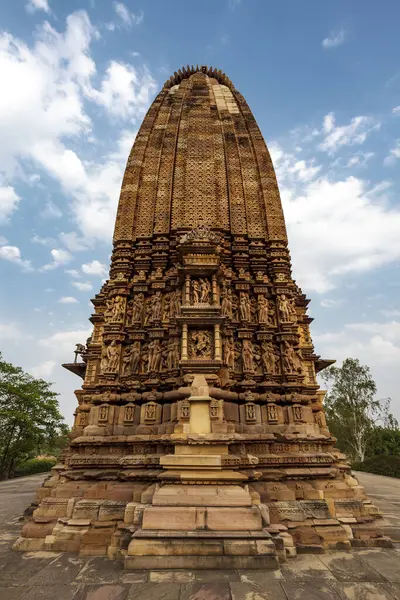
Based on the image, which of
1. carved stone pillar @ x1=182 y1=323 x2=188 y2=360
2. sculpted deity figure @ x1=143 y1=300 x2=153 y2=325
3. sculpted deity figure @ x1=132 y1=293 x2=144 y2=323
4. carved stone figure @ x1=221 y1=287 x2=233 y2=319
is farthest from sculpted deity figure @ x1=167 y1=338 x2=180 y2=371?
carved stone figure @ x1=221 y1=287 x2=233 y2=319

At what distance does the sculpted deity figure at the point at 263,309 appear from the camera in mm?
8812

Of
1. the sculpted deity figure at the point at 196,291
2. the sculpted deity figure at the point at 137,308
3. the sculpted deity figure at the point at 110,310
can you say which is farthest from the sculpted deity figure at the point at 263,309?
the sculpted deity figure at the point at 110,310

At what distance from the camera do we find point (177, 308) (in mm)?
8539

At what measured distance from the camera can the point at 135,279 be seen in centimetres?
948

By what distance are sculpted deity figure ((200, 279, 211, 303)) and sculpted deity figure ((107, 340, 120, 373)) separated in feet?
8.50

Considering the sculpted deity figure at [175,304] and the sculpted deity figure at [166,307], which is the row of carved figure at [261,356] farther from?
the sculpted deity figure at [166,307]

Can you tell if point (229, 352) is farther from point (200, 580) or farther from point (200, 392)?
point (200, 580)

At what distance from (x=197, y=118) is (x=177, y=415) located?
10.8 meters

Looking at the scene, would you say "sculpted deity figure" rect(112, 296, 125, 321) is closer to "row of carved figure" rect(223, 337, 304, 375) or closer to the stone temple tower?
the stone temple tower

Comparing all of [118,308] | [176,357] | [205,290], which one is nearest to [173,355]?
[176,357]

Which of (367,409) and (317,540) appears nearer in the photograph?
(317,540)

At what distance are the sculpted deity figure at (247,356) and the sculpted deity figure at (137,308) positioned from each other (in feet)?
9.56

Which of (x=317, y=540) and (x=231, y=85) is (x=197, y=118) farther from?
(x=317, y=540)

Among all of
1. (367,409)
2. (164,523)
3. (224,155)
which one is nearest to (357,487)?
(164,523)
